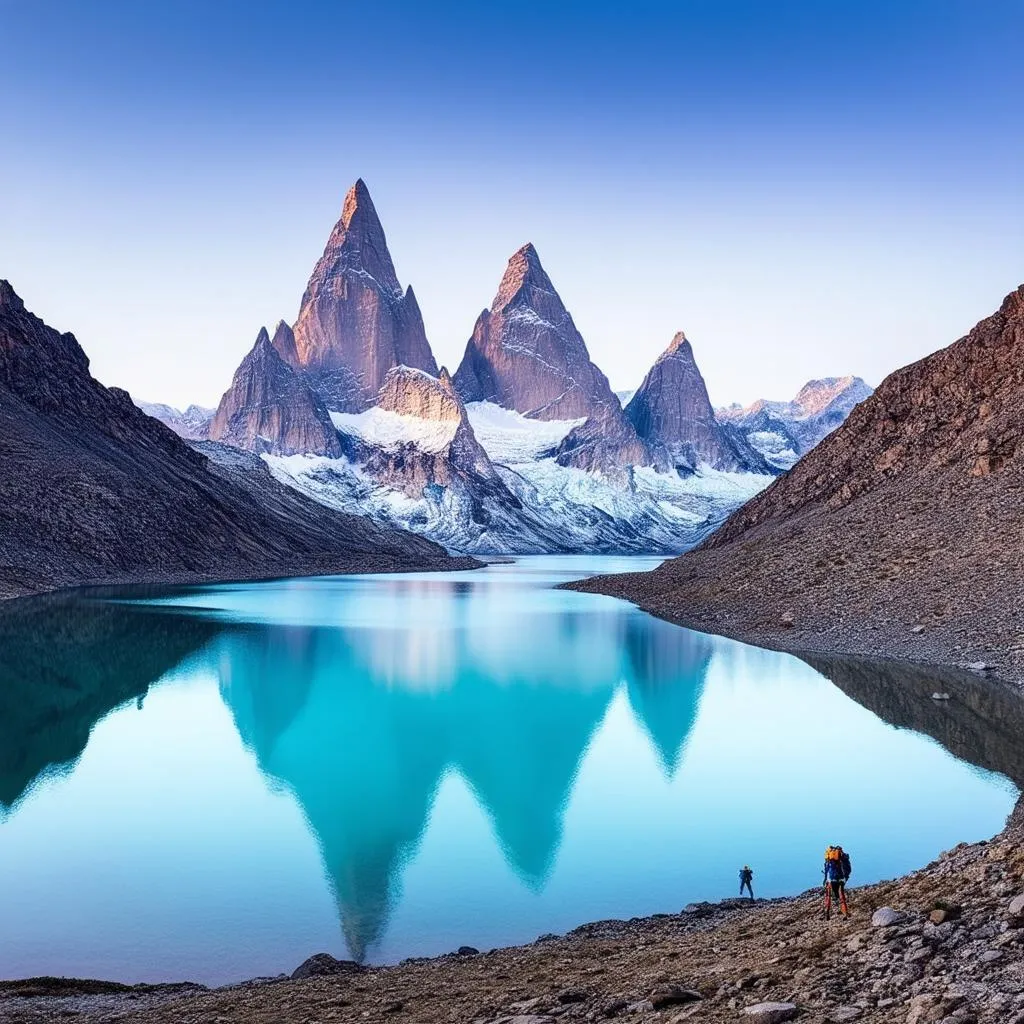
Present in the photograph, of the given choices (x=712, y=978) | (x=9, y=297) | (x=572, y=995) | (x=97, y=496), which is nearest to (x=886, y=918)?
(x=712, y=978)

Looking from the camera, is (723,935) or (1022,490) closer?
(723,935)

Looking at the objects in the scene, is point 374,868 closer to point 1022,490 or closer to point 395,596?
point 1022,490

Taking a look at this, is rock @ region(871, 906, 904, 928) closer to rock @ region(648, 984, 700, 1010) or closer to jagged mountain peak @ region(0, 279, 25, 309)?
rock @ region(648, 984, 700, 1010)

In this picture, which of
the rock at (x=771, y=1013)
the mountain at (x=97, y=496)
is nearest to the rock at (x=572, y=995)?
the rock at (x=771, y=1013)

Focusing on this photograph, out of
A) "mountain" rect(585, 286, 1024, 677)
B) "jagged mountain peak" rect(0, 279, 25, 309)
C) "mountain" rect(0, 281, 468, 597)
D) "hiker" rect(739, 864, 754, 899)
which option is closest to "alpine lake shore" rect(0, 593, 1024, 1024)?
"hiker" rect(739, 864, 754, 899)

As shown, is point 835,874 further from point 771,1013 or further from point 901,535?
point 901,535

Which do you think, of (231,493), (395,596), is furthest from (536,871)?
(231,493)

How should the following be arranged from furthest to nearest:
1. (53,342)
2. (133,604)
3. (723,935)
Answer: (53,342)
(133,604)
(723,935)
